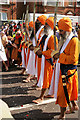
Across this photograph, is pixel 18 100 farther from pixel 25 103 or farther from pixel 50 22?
pixel 50 22

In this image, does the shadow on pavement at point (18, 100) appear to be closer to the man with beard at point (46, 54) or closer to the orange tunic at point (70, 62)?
the man with beard at point (46, 54)

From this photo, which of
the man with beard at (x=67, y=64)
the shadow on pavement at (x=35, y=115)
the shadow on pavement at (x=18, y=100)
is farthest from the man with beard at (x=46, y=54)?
the man with beard at (x=67, y=64)

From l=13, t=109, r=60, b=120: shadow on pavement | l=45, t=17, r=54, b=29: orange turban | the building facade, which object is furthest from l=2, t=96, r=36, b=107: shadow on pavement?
the building facade

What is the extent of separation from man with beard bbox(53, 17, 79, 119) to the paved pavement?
45 cm

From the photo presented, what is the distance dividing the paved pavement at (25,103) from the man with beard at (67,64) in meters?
0.45

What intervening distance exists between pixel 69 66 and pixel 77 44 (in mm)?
399

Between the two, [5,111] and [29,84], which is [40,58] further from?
[5,111]

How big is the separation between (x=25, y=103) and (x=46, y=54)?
1.19 meters

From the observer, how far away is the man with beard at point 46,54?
4.46 metres

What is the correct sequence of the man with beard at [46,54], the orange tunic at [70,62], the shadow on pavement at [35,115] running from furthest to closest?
the man with beard at [46,54] → the shadow on pavement at [35,115] → the orange tunic at [70,62]

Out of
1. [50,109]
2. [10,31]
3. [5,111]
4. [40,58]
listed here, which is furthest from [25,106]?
[10,31]

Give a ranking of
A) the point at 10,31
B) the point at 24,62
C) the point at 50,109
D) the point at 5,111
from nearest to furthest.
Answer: the point at 5,111
the point at 50,109
the point at 24,62
the point at 10,31

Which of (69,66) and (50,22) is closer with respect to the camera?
(69,66)

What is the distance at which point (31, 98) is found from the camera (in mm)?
5078
